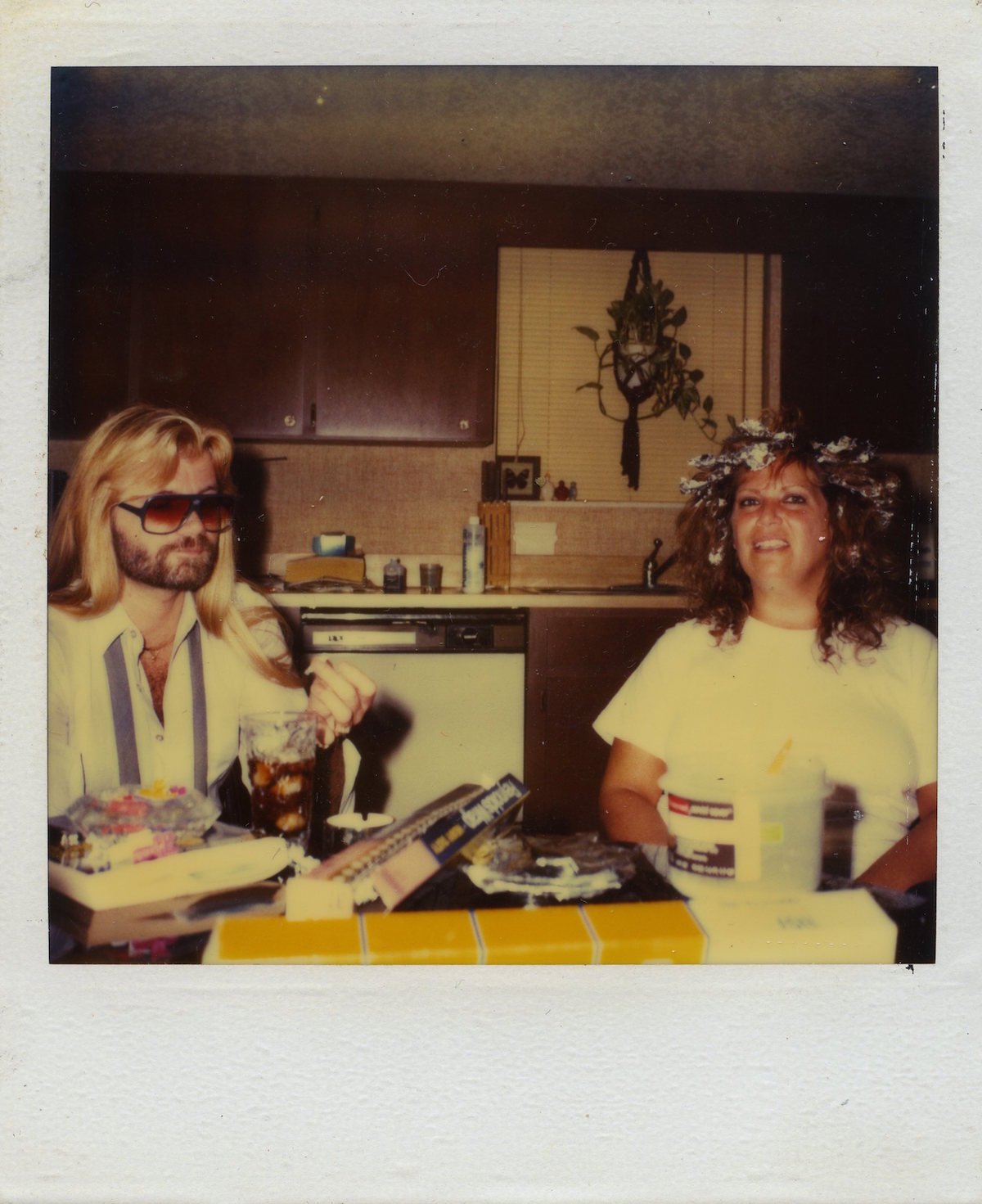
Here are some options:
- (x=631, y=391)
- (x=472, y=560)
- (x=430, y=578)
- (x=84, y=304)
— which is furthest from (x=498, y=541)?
(x=84, y=304)

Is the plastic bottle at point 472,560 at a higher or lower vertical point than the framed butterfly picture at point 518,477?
lower

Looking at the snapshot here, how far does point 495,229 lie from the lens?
1587mm

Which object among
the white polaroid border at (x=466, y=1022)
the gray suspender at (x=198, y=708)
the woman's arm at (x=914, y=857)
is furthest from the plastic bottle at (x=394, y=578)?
the woman's arm at (x=914, y=857)

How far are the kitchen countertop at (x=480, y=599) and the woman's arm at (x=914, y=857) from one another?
1.77ft

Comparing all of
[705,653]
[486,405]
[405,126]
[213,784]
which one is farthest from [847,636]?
[405,126]

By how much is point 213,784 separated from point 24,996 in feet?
1.63

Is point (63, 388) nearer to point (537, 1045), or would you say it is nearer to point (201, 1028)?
point (201, 1028)

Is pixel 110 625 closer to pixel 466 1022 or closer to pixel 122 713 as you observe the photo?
pixel 122 713

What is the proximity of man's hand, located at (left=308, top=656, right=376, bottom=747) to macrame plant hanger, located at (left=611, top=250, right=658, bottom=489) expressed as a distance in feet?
2.23

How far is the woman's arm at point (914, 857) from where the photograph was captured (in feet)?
4.34

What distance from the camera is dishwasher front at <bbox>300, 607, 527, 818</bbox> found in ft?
4.69

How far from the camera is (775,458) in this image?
1.46 m

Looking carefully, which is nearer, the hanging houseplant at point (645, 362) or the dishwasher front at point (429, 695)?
the dishwasher front at point (429, 695)

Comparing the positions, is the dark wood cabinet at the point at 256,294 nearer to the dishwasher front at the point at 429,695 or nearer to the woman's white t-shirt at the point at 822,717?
the dishwasher front at the point at 429,695
